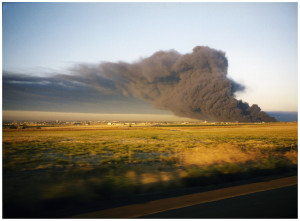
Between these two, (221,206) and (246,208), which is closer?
(246,208)

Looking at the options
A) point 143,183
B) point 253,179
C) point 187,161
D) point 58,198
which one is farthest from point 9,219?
point 187,161

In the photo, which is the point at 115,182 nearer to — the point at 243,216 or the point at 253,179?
the point at 243,216

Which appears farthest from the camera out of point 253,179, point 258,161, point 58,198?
point 258,161

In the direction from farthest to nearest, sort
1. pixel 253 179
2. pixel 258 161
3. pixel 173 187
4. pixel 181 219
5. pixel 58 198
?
pixel 258 161 → pixel 253 179 → pixel 173 187 → pixel 58 198 → pixel 181 219

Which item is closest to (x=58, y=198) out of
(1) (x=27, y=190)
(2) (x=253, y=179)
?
(1) (x=27, y=190)

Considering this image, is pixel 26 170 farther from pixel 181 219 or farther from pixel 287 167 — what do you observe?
pixel 287 167

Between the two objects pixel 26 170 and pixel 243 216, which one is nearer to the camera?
pixel 243 216
